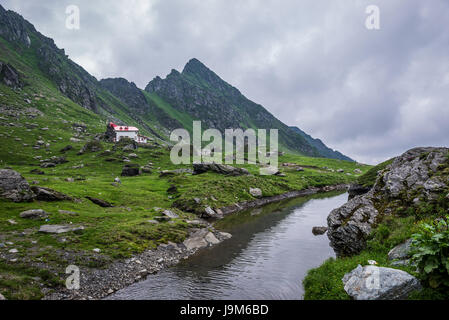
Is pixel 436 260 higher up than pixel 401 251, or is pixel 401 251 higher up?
pixel 436 260

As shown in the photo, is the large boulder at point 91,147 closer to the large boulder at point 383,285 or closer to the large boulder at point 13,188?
the large boulder at point 13,188

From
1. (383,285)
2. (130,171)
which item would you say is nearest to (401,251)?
(383,285)

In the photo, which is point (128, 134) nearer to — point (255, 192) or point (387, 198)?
point (255, 192)

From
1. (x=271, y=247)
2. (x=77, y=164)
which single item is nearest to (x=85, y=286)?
(x=271, y=247)

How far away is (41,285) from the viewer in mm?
22703

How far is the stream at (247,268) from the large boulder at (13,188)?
27.8 metres

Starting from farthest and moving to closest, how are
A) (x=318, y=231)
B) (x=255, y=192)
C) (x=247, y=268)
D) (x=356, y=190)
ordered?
(x=255, y=192), (x=356, y=190), (x=318, y=231), (x=247, y=268)

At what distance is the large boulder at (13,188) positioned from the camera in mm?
39088

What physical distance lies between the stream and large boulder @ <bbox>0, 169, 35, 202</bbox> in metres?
27.8

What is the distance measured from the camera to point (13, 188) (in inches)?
1571

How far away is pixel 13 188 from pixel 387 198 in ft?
172

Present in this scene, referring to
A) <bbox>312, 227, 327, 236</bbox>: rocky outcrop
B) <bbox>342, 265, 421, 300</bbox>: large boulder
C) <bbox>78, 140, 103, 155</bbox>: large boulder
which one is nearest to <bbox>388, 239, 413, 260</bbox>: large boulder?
<bbox>342, 265, 421, 300</bbox>: large boulder

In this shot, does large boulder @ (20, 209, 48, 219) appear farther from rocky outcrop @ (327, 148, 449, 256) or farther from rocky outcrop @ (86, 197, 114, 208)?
rocky outcrop @ (327, 148, 449, 256)

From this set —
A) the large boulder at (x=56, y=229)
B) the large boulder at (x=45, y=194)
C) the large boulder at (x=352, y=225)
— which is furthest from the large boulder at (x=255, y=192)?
the large boulder at (x=56, y=229)
